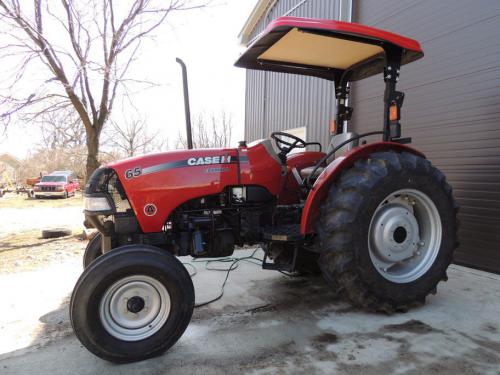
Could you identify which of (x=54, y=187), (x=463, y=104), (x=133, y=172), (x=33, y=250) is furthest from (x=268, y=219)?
(x=54, y=187)

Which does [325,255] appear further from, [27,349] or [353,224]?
[27,349]

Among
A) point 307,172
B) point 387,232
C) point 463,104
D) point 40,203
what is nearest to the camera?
point 387,232

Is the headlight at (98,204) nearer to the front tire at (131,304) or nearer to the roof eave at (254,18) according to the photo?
the front tire at (131,304)

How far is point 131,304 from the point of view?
233cm

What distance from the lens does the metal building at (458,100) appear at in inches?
167

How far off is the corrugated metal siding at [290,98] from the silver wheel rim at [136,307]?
5584 millimetres

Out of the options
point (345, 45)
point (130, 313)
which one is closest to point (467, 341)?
point (130, 313)

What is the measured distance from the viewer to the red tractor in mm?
2320

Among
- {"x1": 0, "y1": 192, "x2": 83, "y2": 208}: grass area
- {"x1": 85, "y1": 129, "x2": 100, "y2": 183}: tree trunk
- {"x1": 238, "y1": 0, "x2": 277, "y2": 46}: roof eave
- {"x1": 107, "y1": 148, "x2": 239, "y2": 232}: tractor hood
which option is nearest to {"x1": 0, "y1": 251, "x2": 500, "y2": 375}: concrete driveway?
{"x1": 107, "y1": 148, "x2": 239, "y2": 232}: tractor hood

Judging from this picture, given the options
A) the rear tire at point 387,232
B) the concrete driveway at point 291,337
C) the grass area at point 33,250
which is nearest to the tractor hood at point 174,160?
the rear tire at point 387,232

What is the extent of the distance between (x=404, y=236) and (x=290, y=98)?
20.2ft

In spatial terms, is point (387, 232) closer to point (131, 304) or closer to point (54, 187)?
point (131, 304)

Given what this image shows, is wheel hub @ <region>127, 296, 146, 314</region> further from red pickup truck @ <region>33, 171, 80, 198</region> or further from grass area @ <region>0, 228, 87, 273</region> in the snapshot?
red pickup truck @ <region>33, 171, 80, 198</region>

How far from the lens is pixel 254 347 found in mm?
2467
